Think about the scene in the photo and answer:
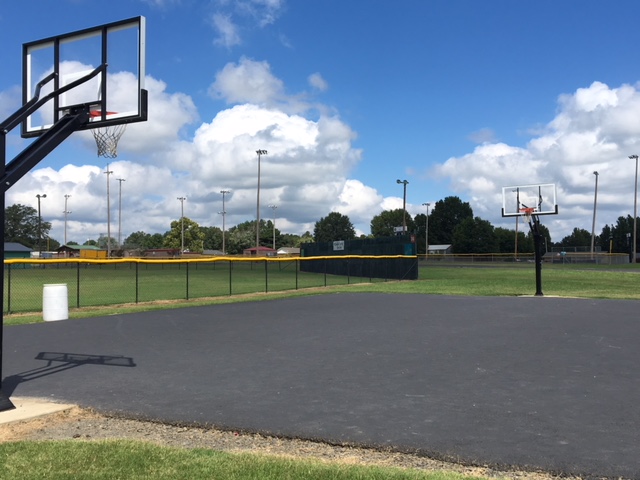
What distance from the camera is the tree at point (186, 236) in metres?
130

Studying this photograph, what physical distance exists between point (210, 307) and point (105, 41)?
10693 mm

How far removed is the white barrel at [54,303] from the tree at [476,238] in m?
104

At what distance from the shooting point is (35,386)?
7.40m

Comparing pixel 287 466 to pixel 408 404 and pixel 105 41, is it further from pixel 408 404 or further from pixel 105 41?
pixel 105 41

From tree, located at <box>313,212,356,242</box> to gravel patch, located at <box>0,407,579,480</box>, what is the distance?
156m

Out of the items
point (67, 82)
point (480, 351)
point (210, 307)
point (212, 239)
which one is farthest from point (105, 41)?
point (212, 239)

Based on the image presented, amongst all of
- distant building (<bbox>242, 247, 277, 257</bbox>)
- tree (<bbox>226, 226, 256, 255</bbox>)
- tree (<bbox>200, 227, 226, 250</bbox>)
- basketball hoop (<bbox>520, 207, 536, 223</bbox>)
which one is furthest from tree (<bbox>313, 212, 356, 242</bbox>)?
basketball hoop (<bbox>520, 207, 536, 223</bbox>)

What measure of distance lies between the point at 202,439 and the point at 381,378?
3146 mm

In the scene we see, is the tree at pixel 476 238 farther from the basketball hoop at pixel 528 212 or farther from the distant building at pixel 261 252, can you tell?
the basketball hoop at pixel 528 212

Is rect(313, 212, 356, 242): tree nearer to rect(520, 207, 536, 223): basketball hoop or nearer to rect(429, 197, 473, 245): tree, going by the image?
rect(429, 197, 473, 245): tree

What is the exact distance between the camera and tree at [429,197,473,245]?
13175cm

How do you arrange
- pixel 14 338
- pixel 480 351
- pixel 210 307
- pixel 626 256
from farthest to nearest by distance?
pixel 626 256 → pixel 210 307 → pixel 14 338 → pixel 480 351

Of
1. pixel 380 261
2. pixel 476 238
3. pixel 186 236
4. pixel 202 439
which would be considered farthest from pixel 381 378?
pixel 186 236

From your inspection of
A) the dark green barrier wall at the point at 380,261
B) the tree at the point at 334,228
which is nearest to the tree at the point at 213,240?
the tree at the point at 334,228
